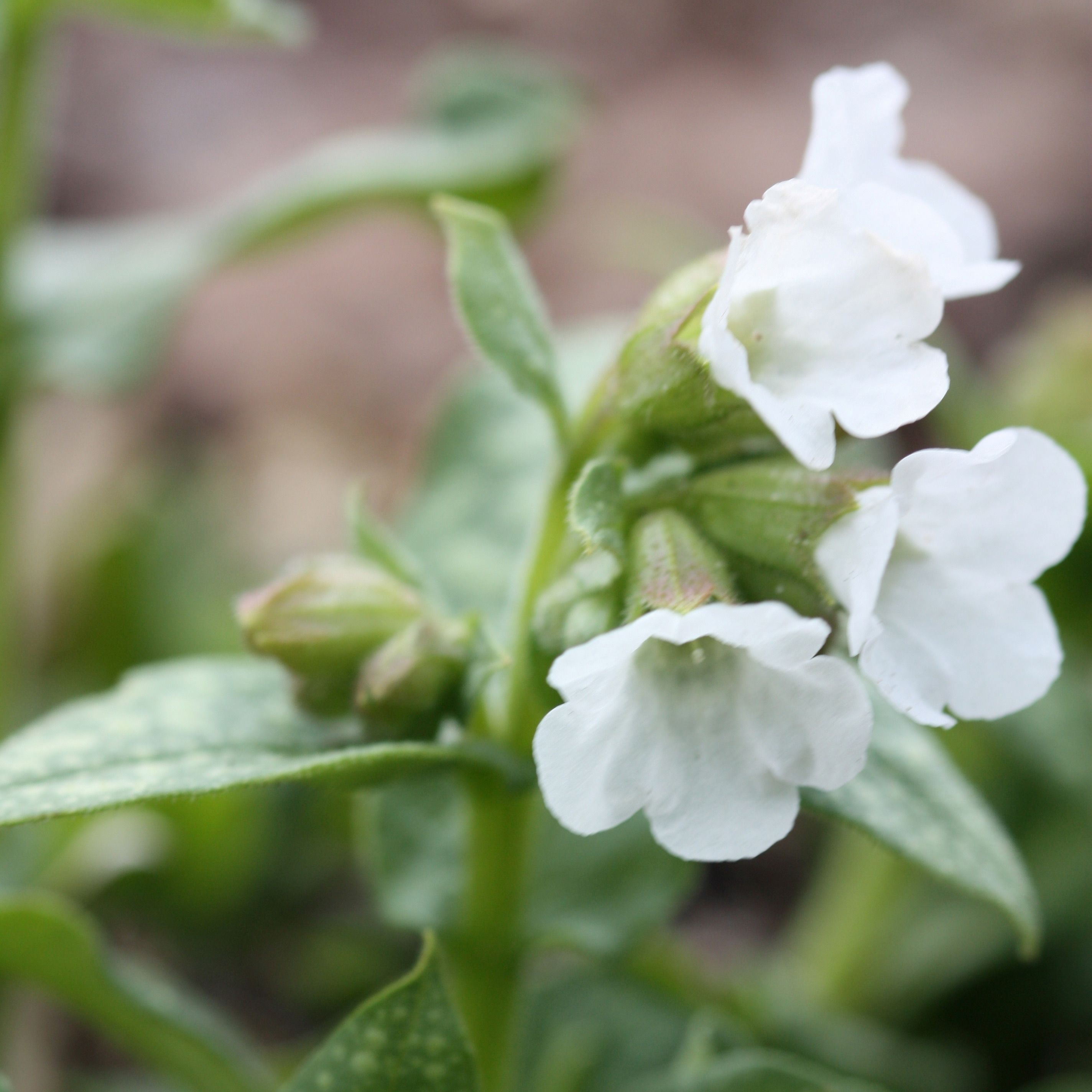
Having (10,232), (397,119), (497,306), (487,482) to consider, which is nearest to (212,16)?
(10,232)

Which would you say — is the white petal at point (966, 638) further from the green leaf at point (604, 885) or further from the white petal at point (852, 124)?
the green leaf at point (604, 885)

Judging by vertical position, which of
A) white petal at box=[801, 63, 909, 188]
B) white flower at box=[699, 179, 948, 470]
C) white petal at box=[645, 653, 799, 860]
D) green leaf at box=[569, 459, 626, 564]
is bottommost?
white petal at box=[645, 653, 799, 860]

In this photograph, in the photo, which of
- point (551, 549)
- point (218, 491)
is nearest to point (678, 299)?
point (551, 549)

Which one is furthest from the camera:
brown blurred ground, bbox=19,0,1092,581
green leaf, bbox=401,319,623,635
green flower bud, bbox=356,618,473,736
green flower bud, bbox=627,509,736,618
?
brown blurred ground, bbox=19,0,1092,581

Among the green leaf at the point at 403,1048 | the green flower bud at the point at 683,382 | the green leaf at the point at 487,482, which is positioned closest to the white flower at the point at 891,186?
the green flower bud at the point at 683,382

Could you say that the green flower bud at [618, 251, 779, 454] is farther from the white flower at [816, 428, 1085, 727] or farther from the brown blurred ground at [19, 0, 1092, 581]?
the brown blurred ground at [19, 0, 1092, 581]

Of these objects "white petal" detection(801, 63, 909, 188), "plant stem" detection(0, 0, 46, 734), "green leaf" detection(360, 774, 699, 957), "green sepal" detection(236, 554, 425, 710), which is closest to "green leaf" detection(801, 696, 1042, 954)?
"green leaf" detection(360, 774, 699, 957)

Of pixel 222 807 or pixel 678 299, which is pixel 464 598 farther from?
pixel 222 807
